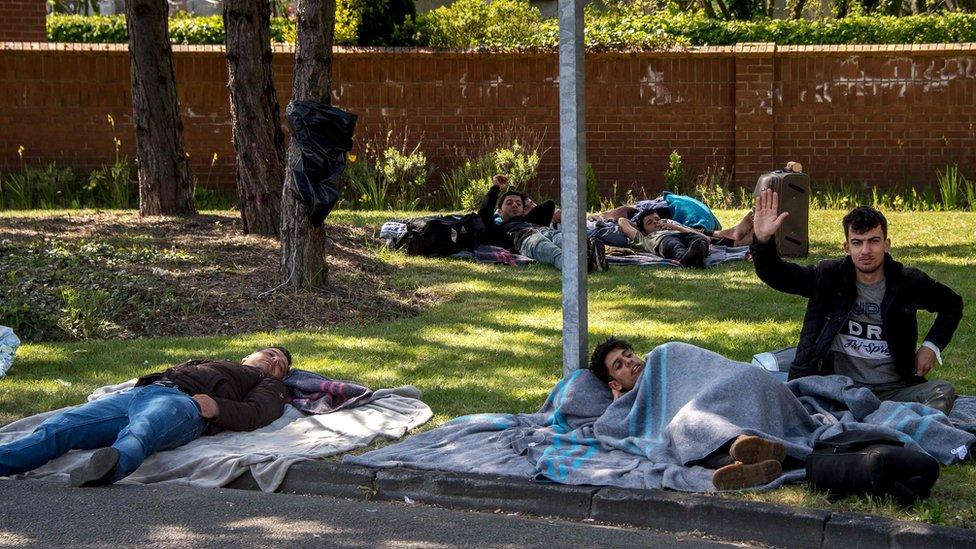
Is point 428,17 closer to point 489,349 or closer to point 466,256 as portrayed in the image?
point 466,256

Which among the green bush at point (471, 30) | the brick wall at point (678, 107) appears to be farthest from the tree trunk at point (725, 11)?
the green bush at point (471, 30)

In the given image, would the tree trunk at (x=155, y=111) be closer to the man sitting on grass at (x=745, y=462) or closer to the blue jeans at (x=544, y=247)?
the blue jeans at (x=544, y=247)

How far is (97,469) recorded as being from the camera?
6109mm

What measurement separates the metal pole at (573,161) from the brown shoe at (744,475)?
1.54 meters

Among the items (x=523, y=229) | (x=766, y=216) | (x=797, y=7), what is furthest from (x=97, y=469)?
(x=797, y=7)

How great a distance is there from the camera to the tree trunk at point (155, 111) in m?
14.0

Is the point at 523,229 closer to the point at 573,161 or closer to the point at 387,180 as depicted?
the point at 387,180

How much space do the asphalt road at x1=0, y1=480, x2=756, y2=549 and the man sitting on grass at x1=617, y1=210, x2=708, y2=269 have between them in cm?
758

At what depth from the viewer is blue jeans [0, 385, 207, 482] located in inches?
249

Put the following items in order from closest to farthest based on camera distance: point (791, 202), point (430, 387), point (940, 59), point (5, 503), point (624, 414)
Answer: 1. point (5, 503)
2. point (624, 414)
3. point (430, 387)
4. point (791, 202)
5. point (940, 59)

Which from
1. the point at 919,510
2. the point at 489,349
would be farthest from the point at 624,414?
the point at 489,349

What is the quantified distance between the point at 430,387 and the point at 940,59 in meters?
12.7

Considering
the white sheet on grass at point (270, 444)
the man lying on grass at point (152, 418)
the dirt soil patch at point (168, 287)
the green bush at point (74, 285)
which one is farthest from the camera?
the dirt soil patch at point (168, 287)

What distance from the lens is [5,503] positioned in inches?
235
